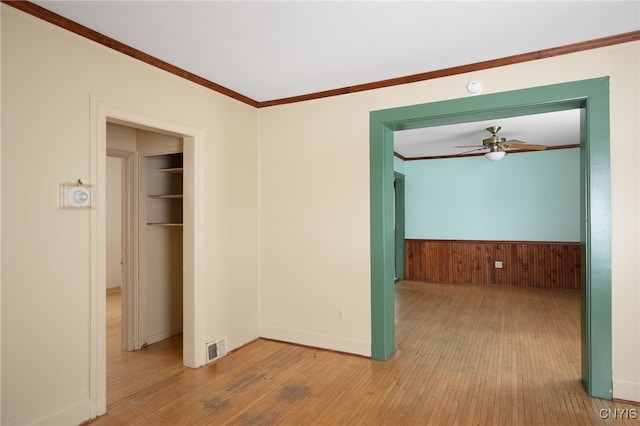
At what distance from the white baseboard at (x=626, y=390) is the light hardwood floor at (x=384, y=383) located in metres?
0.08

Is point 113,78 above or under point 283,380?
above

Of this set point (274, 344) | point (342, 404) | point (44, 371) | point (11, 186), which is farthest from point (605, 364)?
point (11, 186)

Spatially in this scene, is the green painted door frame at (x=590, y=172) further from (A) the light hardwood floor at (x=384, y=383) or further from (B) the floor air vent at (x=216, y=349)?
(B) the floor air vent at (x=216, y=349)

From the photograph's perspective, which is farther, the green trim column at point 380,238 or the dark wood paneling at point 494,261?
the dark wood paneling at point 494,261

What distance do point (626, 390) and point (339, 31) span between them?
3.24 metres

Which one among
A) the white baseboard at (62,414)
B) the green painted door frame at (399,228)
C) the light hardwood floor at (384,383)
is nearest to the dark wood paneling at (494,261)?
the green painted door frame at (399,228)

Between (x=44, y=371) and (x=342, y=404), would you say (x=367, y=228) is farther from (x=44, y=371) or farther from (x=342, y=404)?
(x=44, y=371)

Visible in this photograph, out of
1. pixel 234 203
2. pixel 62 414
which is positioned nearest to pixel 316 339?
pixel 234 203

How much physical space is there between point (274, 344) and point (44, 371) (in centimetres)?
211

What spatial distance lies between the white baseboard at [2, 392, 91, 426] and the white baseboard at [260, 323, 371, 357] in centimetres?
189

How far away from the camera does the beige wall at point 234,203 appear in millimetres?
2244

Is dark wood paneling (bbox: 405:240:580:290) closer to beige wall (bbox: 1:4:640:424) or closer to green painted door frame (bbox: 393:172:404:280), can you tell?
green painted door frame (bbox: 393:172:404:280)

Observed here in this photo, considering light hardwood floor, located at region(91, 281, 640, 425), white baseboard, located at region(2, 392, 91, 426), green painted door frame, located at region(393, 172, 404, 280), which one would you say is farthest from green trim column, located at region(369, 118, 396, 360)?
green painted door frame, located at region(393, 172, 404, 280)

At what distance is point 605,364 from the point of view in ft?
9.04
